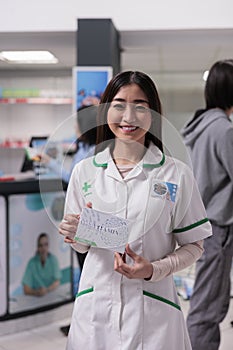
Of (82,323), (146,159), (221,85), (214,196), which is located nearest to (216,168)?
(214,196)

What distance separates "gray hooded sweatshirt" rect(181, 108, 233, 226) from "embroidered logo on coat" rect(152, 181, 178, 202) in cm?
113

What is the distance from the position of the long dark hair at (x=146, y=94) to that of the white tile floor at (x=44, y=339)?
7.49 feet

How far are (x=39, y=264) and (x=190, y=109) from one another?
3873 millimetres

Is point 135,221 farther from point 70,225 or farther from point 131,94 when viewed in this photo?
point 131,94

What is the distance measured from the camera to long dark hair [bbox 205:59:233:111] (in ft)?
8.45

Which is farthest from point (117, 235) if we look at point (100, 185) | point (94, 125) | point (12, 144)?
point (12, 144)

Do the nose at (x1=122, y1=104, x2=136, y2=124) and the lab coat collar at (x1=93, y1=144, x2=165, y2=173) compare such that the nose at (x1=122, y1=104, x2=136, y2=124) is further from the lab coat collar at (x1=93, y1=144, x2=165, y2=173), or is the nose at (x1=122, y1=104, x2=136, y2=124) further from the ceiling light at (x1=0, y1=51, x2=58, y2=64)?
the ceiling light at (x1=0, y1=51, x2=58, y2=64)

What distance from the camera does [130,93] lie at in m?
1.46

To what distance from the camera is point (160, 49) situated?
5973mm

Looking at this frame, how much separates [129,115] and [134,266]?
1.32 ft

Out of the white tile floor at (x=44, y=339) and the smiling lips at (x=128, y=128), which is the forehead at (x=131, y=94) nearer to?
the smiling lips at (x=128, y=128)

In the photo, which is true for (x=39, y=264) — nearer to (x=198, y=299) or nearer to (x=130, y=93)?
(x=198, y=299)

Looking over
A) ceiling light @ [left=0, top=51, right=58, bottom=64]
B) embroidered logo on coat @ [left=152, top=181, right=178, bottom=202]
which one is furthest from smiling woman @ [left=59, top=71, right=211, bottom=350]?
ceiling light @ [left=0, top=51, right=58, bottom=64]

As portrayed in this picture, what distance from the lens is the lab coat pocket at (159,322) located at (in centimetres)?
147
